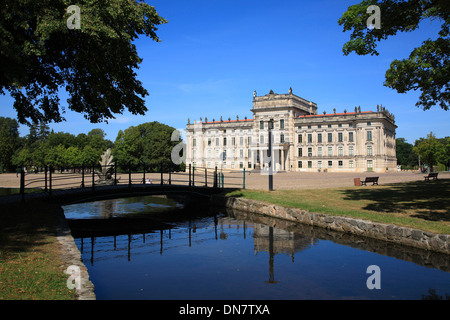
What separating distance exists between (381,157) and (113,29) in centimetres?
6678

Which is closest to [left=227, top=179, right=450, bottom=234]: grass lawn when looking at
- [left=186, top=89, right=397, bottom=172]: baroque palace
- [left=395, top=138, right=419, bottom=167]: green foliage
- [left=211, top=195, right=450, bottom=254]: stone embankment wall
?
[left=211, top=195, right=450, bottom=254]: stone embankment wall

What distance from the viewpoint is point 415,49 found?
643 inches

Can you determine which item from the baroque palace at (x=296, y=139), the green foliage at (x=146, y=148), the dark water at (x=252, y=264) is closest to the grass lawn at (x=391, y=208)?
the dark water at (x=252, y=264)

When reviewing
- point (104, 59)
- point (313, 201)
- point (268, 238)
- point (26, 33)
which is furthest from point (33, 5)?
point (313, 201)

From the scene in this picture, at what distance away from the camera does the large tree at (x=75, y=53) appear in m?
9.86

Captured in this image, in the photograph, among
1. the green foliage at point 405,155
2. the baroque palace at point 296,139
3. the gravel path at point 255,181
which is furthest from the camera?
the green foliage at point 405,155

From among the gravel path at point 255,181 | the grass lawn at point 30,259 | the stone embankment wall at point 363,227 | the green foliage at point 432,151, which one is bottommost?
the stone embankment wall at point 363,227

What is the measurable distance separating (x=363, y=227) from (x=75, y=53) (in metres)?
12.4

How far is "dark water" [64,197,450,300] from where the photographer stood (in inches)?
252

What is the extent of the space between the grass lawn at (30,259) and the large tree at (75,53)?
4.02 m

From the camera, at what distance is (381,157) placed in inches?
2675

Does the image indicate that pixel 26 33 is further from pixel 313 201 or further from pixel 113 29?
pixel 313 201

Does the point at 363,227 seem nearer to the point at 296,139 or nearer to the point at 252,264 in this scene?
the point at 252,264

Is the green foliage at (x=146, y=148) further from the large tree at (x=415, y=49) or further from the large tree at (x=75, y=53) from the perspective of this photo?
the large tree at (x=415, y=49)
